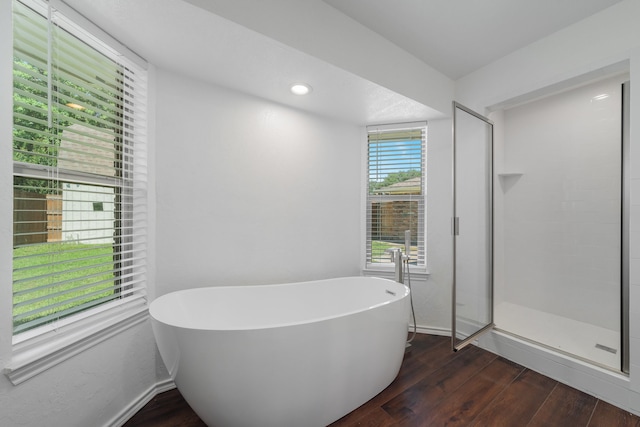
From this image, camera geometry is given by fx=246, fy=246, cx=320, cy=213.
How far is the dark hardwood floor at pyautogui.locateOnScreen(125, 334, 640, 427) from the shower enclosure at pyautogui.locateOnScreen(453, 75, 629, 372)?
0.90ft

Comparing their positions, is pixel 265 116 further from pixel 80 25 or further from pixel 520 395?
pixel 520 395

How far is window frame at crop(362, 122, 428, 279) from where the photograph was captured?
2.60 meters

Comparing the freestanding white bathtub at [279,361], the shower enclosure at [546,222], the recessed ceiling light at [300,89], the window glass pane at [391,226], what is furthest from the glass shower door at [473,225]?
the recessed ceiling light at [300,89]

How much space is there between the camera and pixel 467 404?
1.56m

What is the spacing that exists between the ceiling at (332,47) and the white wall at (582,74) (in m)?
0.10

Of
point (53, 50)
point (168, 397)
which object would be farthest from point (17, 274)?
point (168, 397)

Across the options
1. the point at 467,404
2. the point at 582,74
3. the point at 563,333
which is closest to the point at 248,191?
the point at 467,404

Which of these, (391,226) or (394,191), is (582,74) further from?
(391,226)

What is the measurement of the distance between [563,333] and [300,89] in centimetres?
307

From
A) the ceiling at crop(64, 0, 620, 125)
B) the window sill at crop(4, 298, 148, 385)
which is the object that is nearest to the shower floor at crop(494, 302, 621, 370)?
the ceiling at crop(64, 0, 620, 125)

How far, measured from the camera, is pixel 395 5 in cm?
160

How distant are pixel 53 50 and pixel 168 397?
6.65 ft

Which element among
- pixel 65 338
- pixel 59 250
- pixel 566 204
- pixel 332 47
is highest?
pixel 332 47

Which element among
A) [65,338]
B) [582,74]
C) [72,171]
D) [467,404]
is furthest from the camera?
[582,74]
